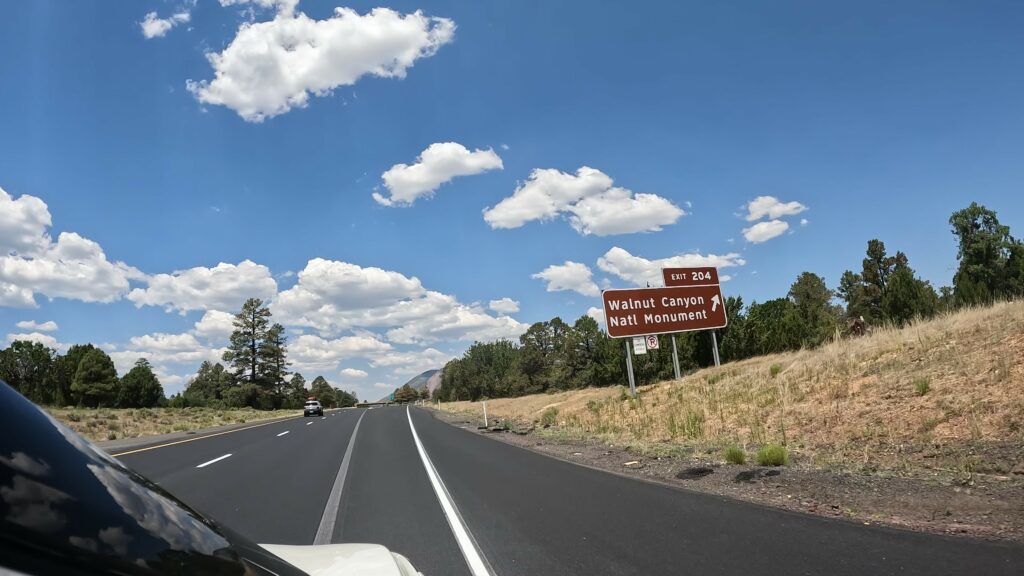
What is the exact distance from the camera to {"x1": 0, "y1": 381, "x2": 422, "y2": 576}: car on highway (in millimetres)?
890

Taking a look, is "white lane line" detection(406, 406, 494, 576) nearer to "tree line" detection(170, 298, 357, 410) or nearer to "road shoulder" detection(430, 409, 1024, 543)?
"road shoulder" detection(430, 409, 1024, 543)

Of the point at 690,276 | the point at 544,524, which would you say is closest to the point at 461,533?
the point at 544,524

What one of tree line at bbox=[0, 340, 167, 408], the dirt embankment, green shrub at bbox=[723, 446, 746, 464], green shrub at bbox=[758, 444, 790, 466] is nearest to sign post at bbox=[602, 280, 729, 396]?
the dirt embankment

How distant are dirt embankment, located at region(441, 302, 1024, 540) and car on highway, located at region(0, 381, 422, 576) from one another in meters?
6.87

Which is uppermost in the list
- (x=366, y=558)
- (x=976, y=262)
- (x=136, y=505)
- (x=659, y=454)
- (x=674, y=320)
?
(x=976, y=262)

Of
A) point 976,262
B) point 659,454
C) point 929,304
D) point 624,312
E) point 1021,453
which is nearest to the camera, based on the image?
point 1021,453

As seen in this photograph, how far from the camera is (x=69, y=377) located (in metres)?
75.2

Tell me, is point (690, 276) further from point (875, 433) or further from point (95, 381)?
point (95, 381)

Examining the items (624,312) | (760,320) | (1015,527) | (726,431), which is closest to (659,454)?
(726,431)

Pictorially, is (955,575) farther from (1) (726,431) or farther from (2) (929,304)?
(2) (929,304)

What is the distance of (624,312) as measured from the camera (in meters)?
31.0

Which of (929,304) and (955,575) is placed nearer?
(955,575)

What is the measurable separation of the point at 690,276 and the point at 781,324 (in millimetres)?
9199

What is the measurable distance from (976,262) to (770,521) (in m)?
84.0
